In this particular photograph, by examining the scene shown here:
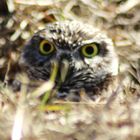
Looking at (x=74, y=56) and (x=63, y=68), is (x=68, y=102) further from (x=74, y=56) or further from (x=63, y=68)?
(x=74, y=56)

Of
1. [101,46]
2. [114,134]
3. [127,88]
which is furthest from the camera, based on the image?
[101,46]

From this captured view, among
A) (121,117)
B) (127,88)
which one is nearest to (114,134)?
(121,117)

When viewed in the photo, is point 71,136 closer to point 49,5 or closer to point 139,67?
point 139,67

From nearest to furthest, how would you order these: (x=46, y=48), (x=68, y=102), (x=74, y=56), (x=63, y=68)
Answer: (x=68, y=102) < (x=63, y=68) < (x=74, y=56) < (x=46, y=48)

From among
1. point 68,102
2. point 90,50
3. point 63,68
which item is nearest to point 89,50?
point 90,50

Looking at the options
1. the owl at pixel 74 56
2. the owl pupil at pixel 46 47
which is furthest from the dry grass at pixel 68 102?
the owl pupil at pixel 46 47

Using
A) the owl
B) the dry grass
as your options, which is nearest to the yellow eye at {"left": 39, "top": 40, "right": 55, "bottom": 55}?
the owl
